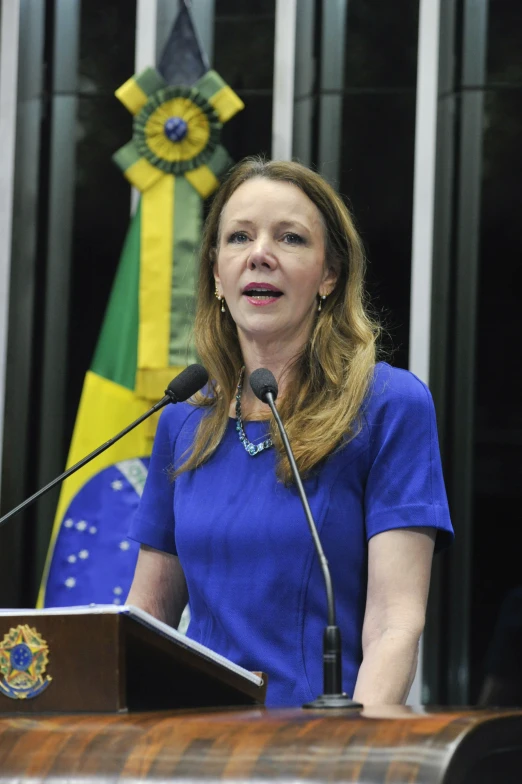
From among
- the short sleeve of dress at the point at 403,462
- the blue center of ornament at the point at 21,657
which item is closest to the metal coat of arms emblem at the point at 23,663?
the blue center of ornament at the point at 21,657

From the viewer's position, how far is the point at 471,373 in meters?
3.42

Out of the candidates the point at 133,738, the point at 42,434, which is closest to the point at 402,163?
the point at 42,434

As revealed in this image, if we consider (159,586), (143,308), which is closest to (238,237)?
(159,586)

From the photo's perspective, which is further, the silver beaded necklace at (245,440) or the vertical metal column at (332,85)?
the vertical metal column at (332,85)

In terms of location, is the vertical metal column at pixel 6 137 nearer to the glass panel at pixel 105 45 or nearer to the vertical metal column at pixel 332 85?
the glass panel at pixel 105 45

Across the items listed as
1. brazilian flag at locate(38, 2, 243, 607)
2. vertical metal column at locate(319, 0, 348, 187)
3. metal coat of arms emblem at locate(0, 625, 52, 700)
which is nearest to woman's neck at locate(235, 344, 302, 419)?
metal coat of arms emblem at locate(0, 625, 52, 700)

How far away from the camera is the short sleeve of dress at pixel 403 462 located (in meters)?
1.72

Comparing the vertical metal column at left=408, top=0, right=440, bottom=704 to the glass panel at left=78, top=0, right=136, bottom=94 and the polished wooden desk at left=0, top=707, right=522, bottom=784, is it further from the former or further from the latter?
the polished wooden desk at left=0, top=707, right=522, bottom=784

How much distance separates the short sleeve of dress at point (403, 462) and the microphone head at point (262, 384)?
0.65 ft

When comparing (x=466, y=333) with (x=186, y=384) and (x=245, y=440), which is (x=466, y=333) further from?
(x=186, y=384)

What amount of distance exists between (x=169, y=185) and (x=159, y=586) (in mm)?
1788

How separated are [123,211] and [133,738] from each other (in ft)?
9.05

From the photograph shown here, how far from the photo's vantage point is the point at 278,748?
1.00m

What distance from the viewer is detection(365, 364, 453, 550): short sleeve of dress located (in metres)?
1.72
